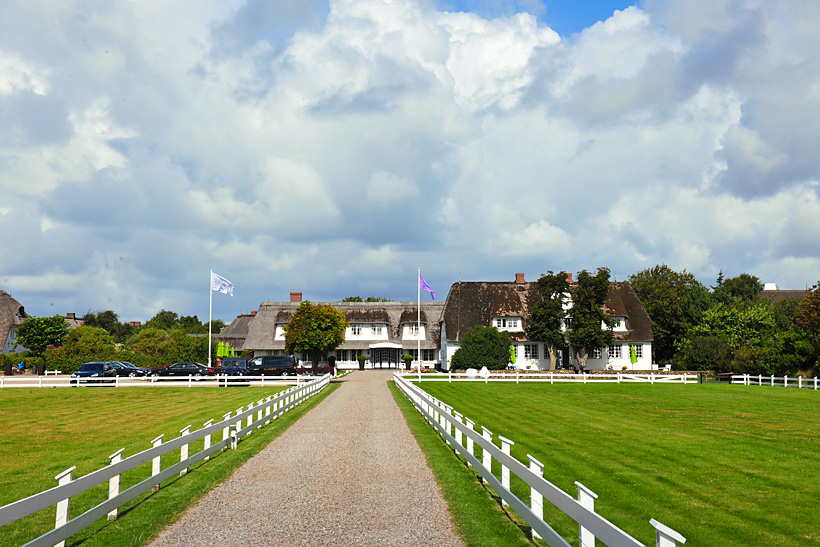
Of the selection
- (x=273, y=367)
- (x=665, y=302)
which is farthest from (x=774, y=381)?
(x=273, y=367)

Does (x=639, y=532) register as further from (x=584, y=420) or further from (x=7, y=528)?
(x=584, y=420)

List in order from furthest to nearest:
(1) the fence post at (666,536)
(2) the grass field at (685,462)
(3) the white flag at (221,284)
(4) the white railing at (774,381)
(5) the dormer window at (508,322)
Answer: (5) the dormer window at (508,322) < (3) the white flag at (221,284) < (4) the white railing at (774,381) < (2) the grass field at (685,462) < (1) the fence post at (666,536)

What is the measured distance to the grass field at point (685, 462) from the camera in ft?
28.7

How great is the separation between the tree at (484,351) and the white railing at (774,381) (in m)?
17.8

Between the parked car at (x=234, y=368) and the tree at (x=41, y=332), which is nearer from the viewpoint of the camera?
the parked car at (x=234, y=368)

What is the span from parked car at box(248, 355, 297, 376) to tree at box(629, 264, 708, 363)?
4400cm

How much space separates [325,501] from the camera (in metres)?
9.44

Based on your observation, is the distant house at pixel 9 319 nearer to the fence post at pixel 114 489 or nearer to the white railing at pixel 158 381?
the white railing at pixel 158 381

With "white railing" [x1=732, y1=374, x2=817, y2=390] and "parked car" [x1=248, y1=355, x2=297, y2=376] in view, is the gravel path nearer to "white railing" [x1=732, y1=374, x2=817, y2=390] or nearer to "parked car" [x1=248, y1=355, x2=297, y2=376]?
"parked car" [x1=248, y1=355, x2=297, y2=376]

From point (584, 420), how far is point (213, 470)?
45.3 feet

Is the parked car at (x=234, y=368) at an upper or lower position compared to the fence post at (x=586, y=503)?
lower

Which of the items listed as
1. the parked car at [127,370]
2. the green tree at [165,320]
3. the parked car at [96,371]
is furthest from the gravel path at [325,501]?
the green tree at [165,320]

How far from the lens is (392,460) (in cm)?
1315

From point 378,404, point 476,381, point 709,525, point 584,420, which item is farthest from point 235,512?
point 476,381
